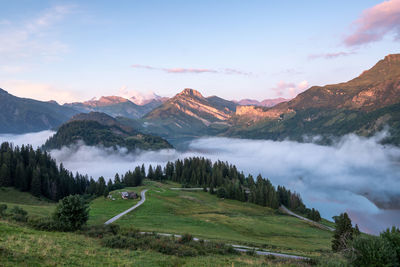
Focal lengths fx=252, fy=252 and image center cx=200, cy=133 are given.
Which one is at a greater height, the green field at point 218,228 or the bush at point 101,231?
the bush at point 101,231

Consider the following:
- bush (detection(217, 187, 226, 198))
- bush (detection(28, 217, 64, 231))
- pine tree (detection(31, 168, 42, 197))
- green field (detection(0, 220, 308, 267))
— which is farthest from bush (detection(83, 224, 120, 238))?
bush (detection(217, 187, 226, 198))

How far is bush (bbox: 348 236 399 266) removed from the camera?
80.7 feet

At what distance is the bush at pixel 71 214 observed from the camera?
39.6 m

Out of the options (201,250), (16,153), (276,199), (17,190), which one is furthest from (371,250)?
(16,153)

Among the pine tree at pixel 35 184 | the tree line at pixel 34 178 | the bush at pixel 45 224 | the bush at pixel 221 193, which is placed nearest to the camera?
the bush at pixel 45 224

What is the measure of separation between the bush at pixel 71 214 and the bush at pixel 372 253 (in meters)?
37.8

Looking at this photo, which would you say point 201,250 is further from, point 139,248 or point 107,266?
point 107,266

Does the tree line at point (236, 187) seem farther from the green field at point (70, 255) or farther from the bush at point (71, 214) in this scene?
the green field at point (70, 255)

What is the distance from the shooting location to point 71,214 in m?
40.1

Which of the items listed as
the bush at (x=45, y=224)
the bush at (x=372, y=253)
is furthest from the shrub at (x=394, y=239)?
the bush at (x=45, y=224)

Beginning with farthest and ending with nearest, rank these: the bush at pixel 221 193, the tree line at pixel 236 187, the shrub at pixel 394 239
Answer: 1. the bush at pixel 221 193
2. the tree line at pixel 236 187
3. the shrub at pixel 394 239

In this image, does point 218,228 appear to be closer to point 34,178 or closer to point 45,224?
point 45,224

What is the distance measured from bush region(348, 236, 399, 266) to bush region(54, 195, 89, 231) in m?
37.8

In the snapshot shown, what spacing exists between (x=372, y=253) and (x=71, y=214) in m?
40.5
